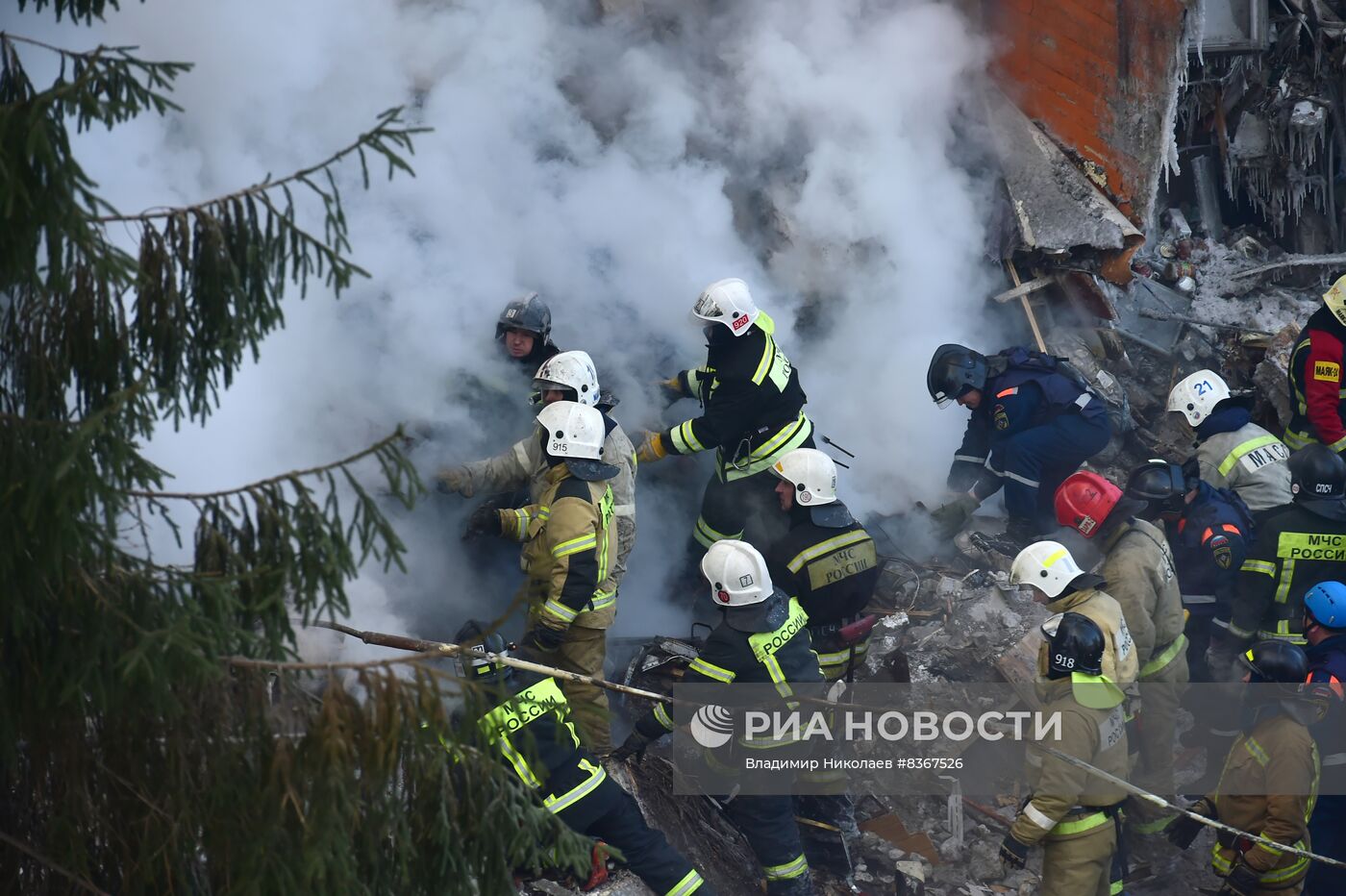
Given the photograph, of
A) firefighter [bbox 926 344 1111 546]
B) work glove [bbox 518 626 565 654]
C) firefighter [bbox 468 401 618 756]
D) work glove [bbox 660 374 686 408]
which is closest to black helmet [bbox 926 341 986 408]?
firefighter [bbox 926 344 1111 546]

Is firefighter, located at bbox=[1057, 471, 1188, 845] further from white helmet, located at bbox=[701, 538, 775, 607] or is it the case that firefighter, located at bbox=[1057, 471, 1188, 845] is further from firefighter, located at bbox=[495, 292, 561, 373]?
firefighter, located at bbox=[495, 292, 561, 373]

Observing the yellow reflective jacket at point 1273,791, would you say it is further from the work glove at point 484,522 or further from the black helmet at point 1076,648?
the work glove at point 484,522

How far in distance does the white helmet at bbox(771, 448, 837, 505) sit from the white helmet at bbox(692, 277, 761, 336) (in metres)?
0.91

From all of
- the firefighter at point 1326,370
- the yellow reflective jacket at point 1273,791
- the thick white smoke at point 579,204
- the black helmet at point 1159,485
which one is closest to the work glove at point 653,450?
the thick white smoke at point 579,204

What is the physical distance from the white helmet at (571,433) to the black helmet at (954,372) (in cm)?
248

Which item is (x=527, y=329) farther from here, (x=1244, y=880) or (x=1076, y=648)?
(x=1244, y=880)

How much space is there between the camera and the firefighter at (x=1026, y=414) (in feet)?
25.6

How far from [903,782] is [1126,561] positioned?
68.6 inches

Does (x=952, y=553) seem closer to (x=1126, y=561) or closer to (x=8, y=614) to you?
(x=1126, y=561)

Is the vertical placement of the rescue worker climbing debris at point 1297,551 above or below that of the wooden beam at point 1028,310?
below

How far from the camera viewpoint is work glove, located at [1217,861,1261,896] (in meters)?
5.58

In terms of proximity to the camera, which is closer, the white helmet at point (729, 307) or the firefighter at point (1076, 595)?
the firefighter at point (1076, 595)

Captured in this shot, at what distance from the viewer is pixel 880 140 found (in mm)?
9305

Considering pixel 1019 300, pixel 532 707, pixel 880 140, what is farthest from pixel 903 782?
pixel 880 140
